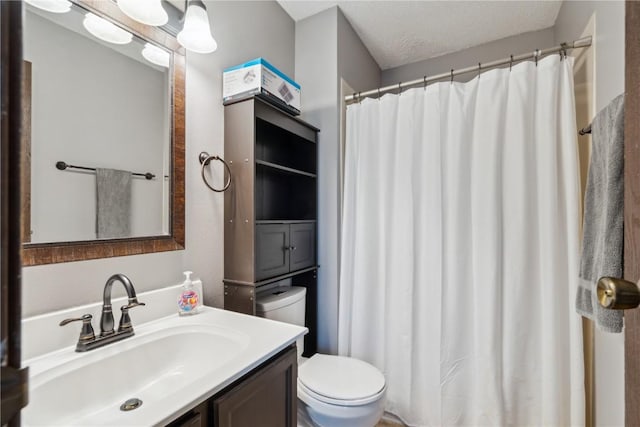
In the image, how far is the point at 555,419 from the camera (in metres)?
1.39

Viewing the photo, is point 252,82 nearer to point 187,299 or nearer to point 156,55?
point 156,55

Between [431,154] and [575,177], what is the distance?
2.11 ft

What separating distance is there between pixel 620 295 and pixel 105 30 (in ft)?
5.06

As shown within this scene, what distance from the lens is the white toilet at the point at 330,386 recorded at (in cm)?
129

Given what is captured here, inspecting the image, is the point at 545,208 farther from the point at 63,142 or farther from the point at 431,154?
the point at 63,142

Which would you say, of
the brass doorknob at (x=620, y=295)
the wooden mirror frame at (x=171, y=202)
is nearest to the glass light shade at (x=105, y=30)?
the wooden mirror frame at (x=171, y=202)

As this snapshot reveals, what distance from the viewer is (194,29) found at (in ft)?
3.71

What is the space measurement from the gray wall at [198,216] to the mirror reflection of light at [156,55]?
0.32ft

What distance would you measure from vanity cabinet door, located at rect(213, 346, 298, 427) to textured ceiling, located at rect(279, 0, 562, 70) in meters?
2.03

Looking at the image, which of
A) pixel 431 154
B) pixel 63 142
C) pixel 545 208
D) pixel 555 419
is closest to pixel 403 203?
pixel 431 154

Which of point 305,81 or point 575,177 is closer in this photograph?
point 575,177

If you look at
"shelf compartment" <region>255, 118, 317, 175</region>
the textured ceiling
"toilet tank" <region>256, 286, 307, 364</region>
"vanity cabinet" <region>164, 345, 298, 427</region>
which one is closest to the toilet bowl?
"toilet tank" <region>256, 286, 307, 364</region>

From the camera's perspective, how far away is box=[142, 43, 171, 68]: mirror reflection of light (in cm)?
117

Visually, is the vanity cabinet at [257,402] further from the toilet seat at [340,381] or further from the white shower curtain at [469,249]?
the white shower curtain at [469,249]
